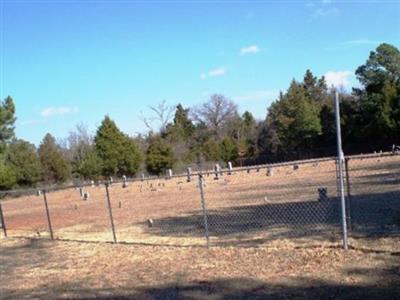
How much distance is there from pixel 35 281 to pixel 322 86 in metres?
95.0

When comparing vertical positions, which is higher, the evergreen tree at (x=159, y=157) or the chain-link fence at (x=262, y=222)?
the evergreen tree at (x=159, y=157)

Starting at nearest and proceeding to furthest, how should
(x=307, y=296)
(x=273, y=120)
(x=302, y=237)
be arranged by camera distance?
(x=307, y=296) → (x=302, y=237) → (x=273, y=120)

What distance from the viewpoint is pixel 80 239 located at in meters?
16.1

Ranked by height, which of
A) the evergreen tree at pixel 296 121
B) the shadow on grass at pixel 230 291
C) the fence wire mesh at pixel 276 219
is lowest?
the shadow on grass at pixel 230 291

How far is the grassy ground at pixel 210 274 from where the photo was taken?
7.84 metres

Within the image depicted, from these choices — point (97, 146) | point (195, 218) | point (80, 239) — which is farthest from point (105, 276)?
point (97, 146)

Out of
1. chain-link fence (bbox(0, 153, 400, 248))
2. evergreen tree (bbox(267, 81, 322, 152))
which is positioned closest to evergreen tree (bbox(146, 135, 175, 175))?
evergreen tree (bbox(267, 81, 322, 152))

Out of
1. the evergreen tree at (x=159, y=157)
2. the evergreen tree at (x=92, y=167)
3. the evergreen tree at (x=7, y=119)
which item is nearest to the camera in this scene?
the evergreen tree at (x=7, y=119)

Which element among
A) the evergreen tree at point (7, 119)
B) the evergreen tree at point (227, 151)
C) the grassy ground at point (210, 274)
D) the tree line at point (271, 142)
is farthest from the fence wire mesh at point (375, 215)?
the evergreen tree at point (227, 151)

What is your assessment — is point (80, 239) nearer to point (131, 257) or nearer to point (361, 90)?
point (131, 257)

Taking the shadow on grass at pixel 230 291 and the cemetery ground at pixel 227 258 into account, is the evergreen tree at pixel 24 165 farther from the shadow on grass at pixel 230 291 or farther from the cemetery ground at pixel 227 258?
the shadow on grass at pixel 230 291

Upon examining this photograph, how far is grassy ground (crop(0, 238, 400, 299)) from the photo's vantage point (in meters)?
7.84

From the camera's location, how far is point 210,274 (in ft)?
30.7

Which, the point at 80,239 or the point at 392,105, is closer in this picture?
the point at 80,239
